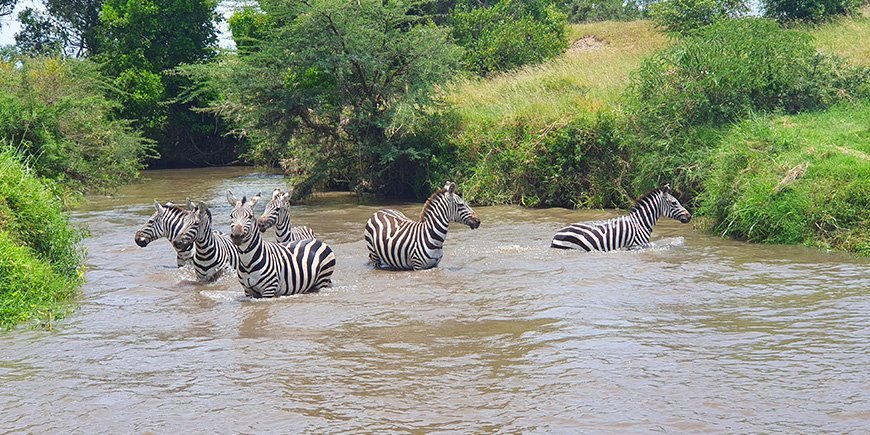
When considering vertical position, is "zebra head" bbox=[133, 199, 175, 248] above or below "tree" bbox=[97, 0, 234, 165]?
below

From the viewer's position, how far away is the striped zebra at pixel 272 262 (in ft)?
34.6

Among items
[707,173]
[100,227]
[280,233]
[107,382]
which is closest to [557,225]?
[707,173]

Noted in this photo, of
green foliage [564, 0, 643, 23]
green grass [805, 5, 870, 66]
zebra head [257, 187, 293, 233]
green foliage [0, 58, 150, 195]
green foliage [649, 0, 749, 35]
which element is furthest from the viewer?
green foliage [564, 0, 643, 23]

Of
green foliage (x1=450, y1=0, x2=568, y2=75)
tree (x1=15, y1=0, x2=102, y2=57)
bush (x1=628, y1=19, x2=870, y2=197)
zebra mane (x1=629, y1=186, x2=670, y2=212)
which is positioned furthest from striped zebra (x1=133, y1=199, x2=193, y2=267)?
tree (x1=15, y1=0, x2=102, y2=57)

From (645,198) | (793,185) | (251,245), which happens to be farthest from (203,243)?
(793,185)

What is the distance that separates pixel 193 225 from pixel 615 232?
6145 millimetres

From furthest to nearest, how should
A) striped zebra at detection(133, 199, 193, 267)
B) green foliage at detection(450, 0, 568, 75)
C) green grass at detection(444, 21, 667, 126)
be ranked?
green foliage at detection(450, 0, 568, 75)
green grass at detection(444, 21, 667, 126)
striped zebra at detection(133, 199, 193, 267)

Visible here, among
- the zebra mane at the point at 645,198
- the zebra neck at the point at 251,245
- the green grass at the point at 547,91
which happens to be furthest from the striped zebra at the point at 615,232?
the green grass at the point at 547,91

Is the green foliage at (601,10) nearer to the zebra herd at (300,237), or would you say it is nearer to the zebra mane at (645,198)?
the zebra mane at (645,198)

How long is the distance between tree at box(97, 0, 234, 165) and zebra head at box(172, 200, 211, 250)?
76.5 ft

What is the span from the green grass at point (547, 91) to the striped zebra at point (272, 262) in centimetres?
1033

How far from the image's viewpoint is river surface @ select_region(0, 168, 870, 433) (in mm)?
6773

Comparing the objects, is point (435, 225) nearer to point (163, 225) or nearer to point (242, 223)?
point (242, 223)

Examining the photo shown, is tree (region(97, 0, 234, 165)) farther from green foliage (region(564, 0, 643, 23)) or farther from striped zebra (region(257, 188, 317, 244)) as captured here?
striped zebra (region(257, 188, 317, 244))
